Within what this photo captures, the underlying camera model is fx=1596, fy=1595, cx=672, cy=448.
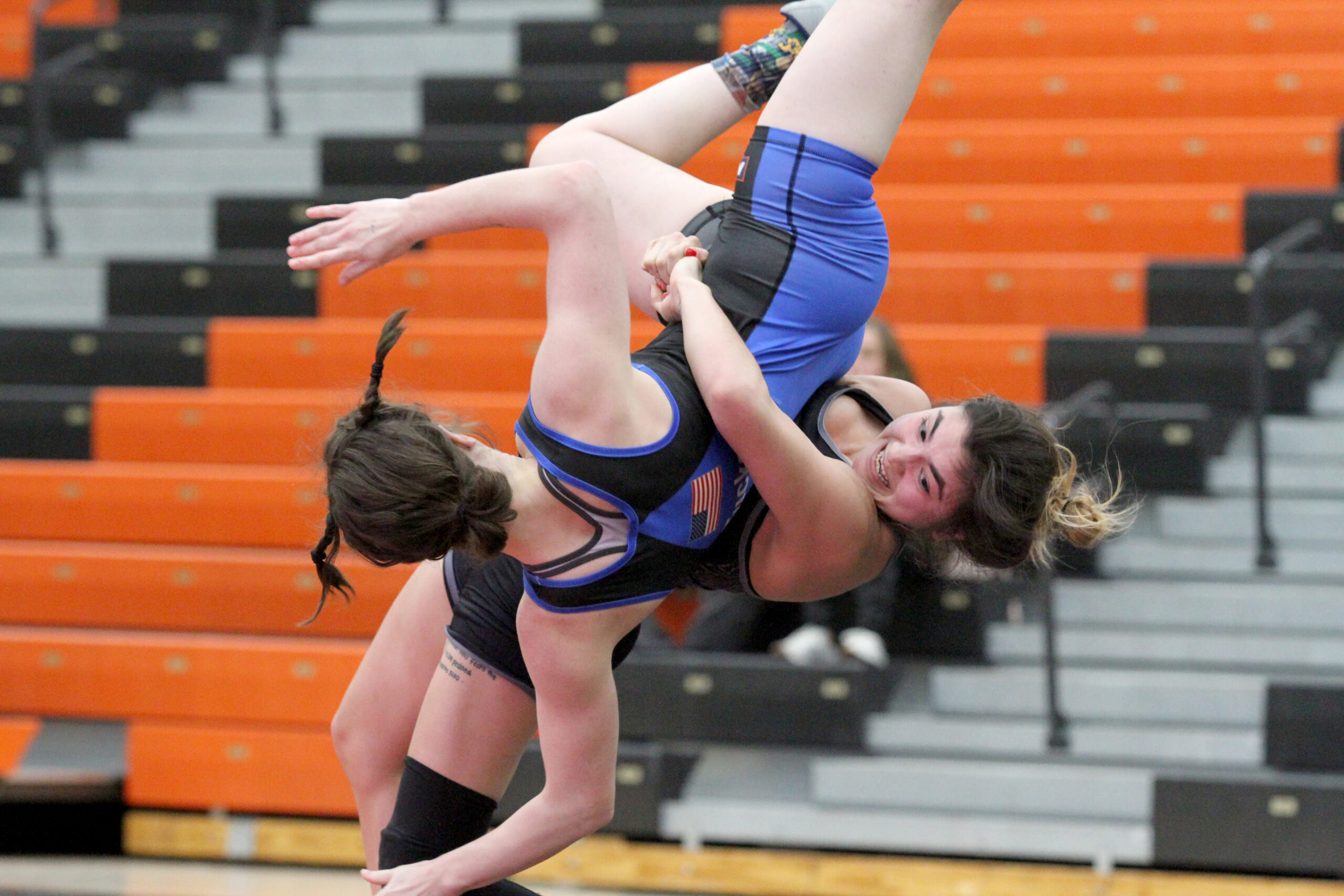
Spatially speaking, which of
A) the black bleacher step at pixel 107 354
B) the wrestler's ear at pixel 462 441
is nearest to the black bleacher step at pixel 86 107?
the black bleacher step at pixel 107 354

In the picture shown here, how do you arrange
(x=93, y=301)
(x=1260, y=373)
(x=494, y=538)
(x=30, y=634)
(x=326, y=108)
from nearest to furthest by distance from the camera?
(x=494, y=538)
(x=1260, y=373)
(x=30, y=634)
(x=93, y=301)
(x=326, y=108)

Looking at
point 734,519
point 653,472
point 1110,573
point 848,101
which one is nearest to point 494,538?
point 653,472

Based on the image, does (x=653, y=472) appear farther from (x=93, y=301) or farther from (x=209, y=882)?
(x=93, y=301)

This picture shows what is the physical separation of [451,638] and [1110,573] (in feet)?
8.76

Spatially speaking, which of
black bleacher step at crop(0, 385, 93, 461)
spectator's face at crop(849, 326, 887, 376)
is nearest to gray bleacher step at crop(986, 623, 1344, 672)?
spectator's face at crop(849, 326, 887, 376)

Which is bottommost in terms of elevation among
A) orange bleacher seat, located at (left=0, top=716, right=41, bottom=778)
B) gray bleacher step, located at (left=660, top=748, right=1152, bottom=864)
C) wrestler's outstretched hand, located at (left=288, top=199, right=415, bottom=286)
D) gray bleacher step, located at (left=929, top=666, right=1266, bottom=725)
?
gray bleacher step, located at (left=660, top=748, right=1152, bottom=864)

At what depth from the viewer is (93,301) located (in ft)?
19.2

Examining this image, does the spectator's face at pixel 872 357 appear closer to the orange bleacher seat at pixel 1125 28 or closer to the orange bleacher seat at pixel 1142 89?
the orange bleacher seat at pixel 1142 89

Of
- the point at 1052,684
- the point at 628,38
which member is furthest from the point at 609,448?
the point at 628,38

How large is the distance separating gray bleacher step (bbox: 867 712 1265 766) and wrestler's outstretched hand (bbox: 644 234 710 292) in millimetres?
2231

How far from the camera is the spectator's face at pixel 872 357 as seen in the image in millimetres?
3576

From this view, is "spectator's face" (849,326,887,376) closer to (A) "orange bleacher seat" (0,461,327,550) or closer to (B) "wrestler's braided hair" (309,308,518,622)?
(B) "wrestler's braided hair" (309,308,518,622)

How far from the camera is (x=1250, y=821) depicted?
376 cm

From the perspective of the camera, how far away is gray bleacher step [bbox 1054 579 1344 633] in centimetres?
427
